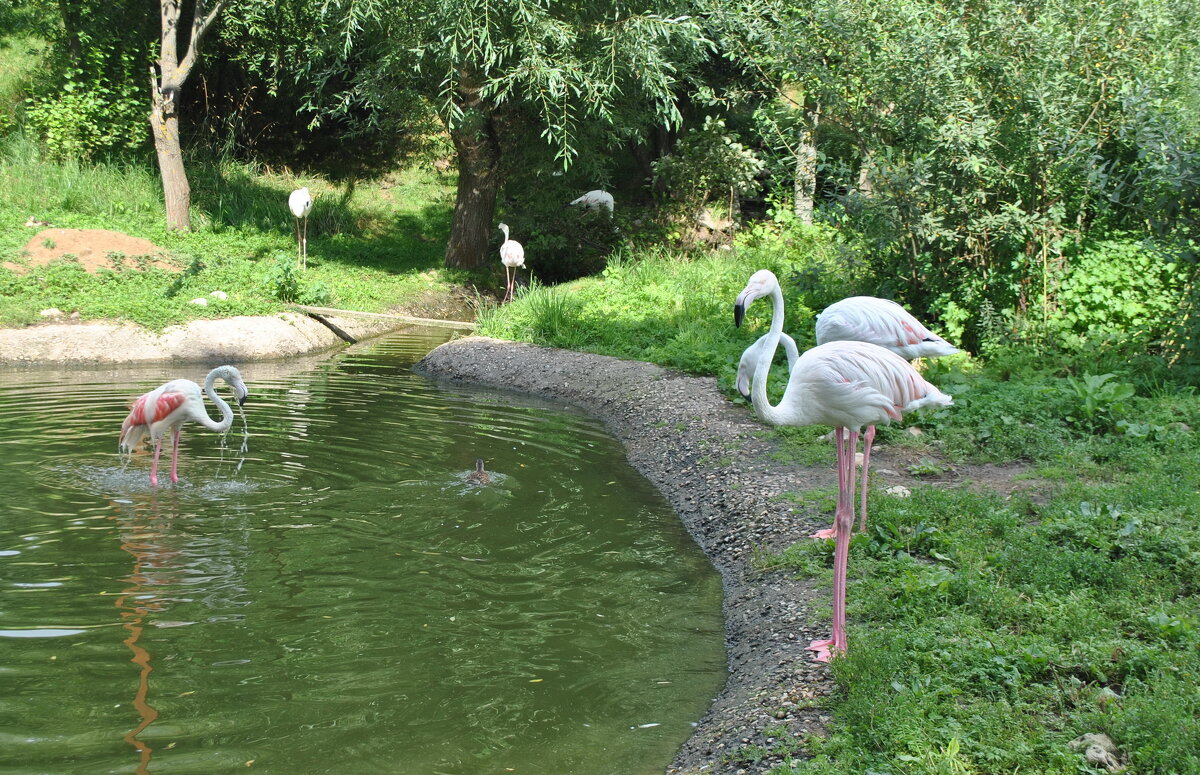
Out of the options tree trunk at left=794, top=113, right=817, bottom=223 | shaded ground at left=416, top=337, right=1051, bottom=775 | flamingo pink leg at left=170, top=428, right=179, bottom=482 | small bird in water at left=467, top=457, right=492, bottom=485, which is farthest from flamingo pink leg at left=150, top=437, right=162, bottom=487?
tree trunk at left=794, top=113, right=817, bottom=223

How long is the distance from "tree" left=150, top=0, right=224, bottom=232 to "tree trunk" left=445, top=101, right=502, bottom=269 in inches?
180

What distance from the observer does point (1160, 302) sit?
962 cm

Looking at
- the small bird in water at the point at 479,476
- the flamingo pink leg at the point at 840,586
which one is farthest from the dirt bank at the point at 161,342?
the flamingo pink leg at the point at 840,586

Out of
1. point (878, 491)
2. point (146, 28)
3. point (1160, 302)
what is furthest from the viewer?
point (146, 28)

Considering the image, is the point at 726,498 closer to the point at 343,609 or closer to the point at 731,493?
the point at 731,493

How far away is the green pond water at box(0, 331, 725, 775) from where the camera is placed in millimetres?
4043

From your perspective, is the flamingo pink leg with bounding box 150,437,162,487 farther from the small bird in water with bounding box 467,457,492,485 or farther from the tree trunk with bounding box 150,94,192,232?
the tree trunk with bounding box 150,94,192,232

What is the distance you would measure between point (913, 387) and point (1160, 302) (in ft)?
18.1

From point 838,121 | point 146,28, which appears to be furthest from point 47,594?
point 146,28

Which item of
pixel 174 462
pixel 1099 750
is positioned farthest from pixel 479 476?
pixel 1099 750

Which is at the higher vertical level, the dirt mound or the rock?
the dirt mound

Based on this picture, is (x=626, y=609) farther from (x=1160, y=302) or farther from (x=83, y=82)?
(x=83, y=82)

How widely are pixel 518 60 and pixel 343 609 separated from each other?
12.5m

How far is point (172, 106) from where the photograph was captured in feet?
56.2
